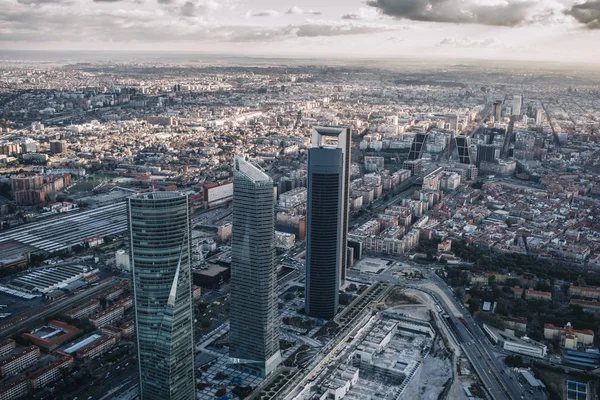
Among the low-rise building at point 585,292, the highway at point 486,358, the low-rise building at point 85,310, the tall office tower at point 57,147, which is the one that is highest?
the tall office tower at point 57,147

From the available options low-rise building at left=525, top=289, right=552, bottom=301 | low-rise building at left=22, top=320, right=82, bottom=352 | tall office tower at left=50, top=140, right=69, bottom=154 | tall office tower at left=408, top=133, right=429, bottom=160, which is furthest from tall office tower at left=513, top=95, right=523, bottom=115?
low-rise building at left=22, top=320, right=82, bottom=352

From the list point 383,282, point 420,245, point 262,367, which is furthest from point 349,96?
point 262,367

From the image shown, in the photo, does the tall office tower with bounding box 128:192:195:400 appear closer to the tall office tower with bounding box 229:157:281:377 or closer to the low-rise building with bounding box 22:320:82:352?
the tall office tower with bounding box 229:157:281:377

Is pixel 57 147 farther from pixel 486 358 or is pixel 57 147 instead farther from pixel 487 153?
pixel 486 358

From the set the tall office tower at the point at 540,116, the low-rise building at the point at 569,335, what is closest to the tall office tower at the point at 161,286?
the low-rise building at the point at 569,335

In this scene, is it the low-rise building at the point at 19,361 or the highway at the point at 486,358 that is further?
the low-rise building at the point at 19,361

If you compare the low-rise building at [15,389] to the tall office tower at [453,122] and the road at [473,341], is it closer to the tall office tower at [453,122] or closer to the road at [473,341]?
the road at [473,341]
